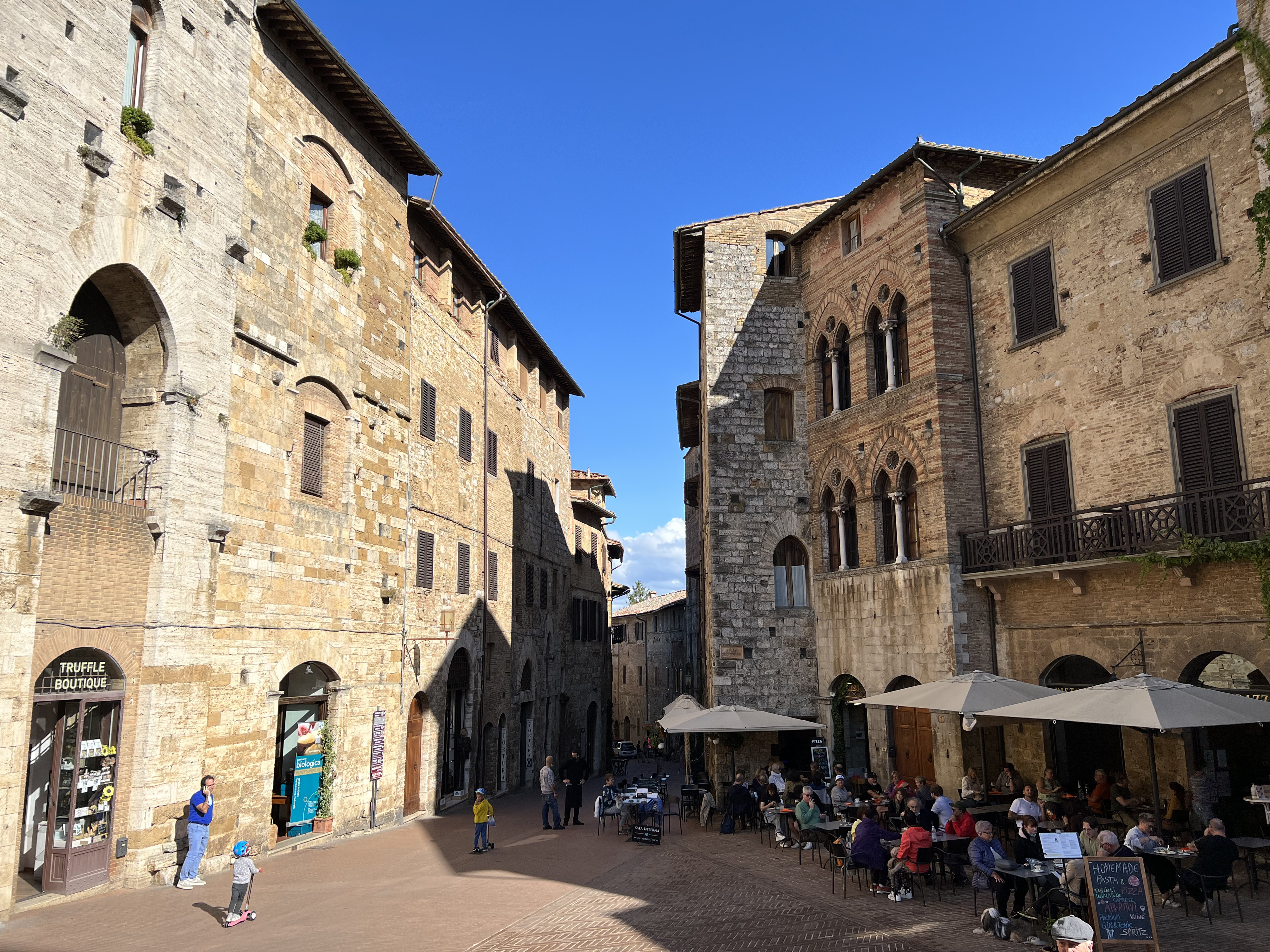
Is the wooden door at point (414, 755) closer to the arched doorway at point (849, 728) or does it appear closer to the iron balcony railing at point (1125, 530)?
the arched doorway at point (849, 728)

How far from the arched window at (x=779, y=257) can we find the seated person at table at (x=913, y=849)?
52.7 ft

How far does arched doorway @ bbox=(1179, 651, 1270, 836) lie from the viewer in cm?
1371

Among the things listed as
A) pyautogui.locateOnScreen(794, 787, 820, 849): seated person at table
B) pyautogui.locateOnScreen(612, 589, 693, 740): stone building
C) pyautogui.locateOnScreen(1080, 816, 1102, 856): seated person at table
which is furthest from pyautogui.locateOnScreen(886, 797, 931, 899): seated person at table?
pyautogui.locateOnScreen(612, 589, 693, 740): stone building

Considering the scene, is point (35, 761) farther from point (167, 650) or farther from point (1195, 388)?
point (1195, 388)

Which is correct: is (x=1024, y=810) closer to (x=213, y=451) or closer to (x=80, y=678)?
(x=80, y=678)

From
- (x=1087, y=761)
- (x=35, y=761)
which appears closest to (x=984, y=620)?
(x=1087, y=761)

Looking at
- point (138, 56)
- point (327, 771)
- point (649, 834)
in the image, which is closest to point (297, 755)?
point (327, 771)

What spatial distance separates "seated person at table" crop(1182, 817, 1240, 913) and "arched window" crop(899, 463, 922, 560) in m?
9.63

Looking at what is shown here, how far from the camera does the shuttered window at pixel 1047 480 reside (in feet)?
54.6

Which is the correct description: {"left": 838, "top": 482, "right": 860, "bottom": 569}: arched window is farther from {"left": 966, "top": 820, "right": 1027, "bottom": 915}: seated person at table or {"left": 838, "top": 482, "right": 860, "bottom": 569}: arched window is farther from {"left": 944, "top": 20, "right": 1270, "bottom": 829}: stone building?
{"left": 966, "top": 820, "right": 1027, "bottom": 915}: seated person at table

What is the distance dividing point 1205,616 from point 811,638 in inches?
395

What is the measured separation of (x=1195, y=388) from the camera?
14234 millimetres

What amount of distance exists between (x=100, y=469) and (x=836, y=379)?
16144mm

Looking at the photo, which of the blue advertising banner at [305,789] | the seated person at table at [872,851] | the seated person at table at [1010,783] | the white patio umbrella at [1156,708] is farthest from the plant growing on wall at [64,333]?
the seated person at table at [1010,783]
